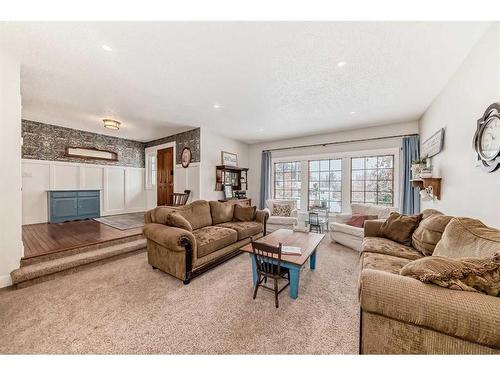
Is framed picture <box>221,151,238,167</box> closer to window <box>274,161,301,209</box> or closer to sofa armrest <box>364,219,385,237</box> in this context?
window <box>274,161,301,209</box>

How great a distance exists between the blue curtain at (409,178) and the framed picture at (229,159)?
4.19 m

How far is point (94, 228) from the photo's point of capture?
4.17 meters

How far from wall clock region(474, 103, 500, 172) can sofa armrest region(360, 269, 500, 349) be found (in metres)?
1.45

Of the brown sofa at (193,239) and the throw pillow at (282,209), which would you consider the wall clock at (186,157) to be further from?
the throw pillow at (282,209)

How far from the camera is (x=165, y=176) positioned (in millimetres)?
5961

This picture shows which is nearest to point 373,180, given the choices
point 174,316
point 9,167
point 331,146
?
point 331,146

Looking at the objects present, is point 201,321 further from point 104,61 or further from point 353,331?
point 104,61

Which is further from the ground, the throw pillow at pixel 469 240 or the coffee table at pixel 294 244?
the throw pillow at pixel 469 240

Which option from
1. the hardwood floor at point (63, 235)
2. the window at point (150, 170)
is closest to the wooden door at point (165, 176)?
the window at point (150, 170)

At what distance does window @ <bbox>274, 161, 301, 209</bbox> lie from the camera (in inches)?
226

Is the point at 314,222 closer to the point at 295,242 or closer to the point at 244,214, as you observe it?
the point at 244,214

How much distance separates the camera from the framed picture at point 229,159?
5.47m

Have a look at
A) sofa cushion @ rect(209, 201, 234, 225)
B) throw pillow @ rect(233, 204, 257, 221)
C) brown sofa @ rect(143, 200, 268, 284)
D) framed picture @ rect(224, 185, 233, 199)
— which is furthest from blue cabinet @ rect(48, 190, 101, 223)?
throw pillow @ rect(233, 204, 257, 221)
